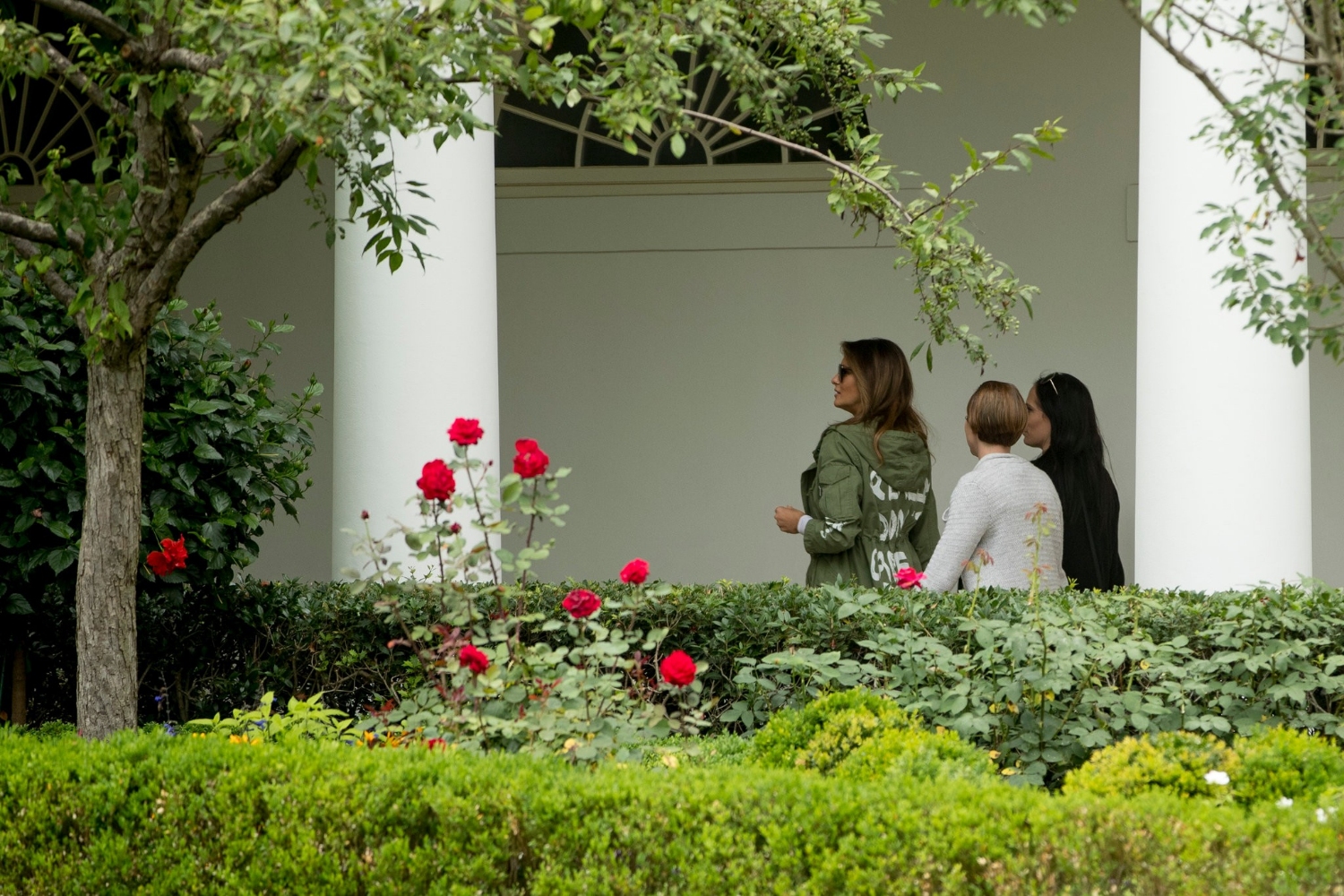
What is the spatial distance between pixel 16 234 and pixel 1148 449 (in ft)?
12.8

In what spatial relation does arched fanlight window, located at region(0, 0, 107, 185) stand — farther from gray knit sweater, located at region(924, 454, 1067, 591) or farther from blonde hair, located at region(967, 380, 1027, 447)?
gray knit sweater, located at region(924, 454, 1067, 591)

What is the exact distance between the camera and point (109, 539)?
3.58 m

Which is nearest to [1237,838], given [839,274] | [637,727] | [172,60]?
[637,727]

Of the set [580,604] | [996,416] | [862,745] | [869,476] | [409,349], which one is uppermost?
[409,349]

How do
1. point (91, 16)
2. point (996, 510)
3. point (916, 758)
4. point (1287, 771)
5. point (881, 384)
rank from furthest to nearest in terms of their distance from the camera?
point (881, 384)
point (996, 510)
point (916, 758)
point (91, 16)
point (1287, 771)

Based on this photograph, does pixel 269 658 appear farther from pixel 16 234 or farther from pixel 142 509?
pixel 16 234

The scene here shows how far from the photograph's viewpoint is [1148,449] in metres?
4.77

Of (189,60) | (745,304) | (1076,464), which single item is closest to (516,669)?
(189,60)

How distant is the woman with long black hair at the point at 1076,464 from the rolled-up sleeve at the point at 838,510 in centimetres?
138

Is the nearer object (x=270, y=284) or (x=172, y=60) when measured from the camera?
(x=172, y=60)

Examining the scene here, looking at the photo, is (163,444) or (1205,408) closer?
(163,444)

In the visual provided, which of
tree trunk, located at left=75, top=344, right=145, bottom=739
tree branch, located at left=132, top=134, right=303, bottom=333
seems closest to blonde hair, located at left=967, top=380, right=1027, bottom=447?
tree branch, located at left=132, top=134, right=303, bottom=333

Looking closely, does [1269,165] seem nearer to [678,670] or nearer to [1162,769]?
[1162,769]

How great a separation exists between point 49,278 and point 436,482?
146 cm
